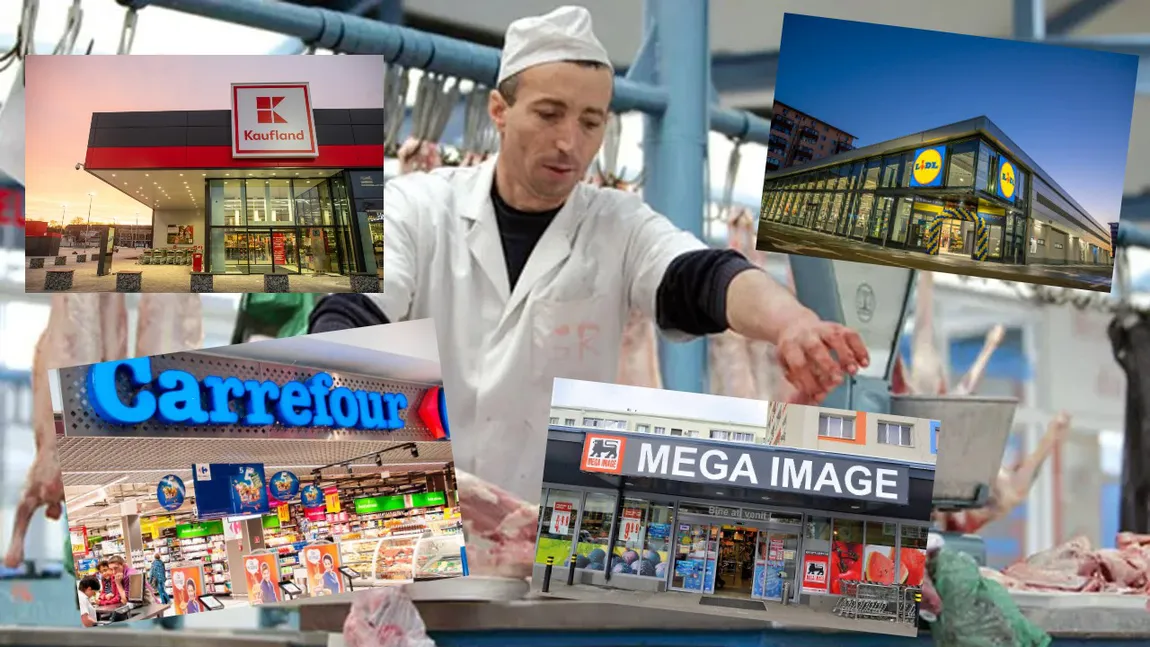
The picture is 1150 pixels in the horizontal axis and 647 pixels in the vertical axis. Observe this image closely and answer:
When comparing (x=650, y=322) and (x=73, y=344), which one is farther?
(x=73, y=344)

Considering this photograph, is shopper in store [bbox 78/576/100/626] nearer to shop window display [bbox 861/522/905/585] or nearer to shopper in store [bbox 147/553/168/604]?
shopper in store [bbox 147/553/168/604]

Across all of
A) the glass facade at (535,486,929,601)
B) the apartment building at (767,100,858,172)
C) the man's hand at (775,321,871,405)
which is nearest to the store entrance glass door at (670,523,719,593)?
the glass facade at (535,486,929,601)

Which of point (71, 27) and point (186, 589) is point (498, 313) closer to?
point (186, 589)

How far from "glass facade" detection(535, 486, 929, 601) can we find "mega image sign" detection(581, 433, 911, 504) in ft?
0.12

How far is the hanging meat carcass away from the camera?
8.29 ft

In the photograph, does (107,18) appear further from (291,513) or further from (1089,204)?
(1089,204)

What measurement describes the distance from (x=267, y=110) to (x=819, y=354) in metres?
0.79

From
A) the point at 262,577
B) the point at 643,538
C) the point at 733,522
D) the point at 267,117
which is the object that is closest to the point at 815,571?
the point at 733,522

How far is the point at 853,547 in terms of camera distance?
5.22ft

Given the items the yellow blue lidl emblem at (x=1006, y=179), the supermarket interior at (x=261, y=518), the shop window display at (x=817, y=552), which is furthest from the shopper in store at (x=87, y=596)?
the yellow blue lidl emblem at (x=1006, y=179)

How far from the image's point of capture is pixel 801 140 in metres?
1.64

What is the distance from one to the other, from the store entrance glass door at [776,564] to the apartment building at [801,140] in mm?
497

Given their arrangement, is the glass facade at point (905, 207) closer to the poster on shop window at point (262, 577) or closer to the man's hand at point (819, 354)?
the man's hand at point (819, 354)

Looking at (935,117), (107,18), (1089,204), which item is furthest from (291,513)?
(107,18)
